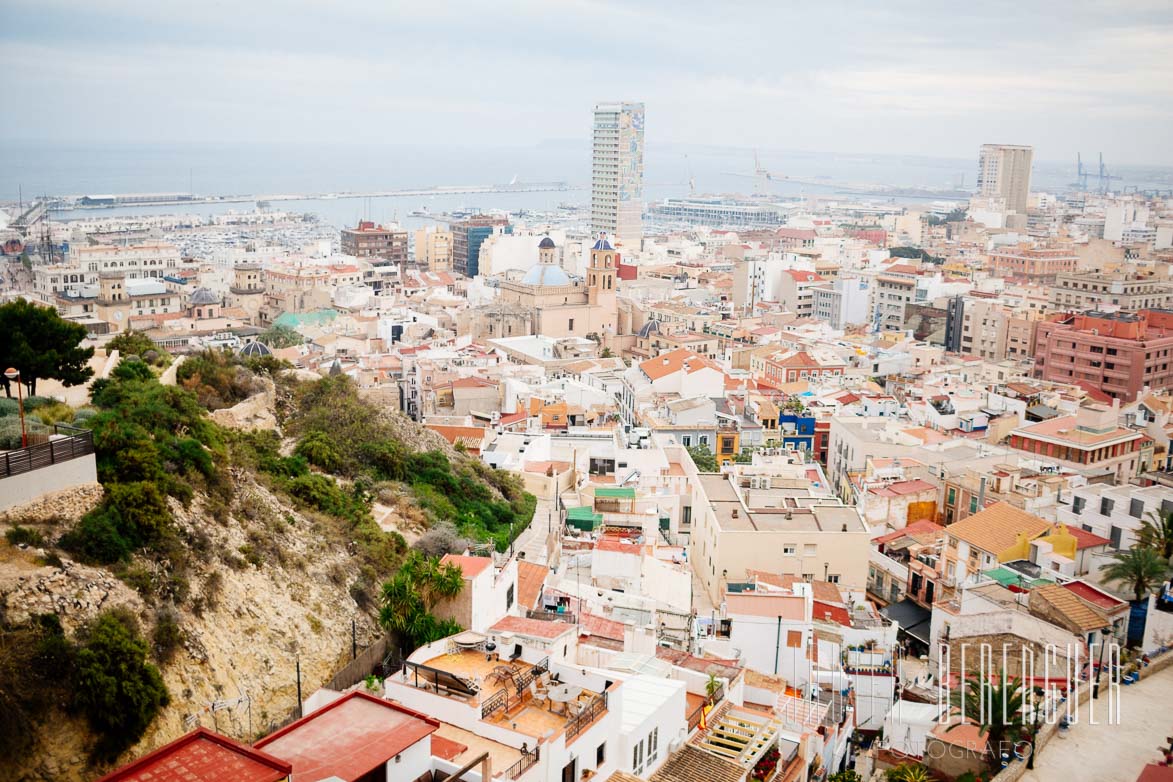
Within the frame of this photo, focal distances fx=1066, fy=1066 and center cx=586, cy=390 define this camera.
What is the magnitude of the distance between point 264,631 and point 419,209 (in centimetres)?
8781

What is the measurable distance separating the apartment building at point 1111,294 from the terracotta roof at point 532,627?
25.5m

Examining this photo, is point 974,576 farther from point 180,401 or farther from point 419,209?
point 419,209

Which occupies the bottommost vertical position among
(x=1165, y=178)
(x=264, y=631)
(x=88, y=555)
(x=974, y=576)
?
(x=974, y=576)

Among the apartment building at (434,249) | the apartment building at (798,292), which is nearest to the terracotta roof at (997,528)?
the apartment building at (798,292)

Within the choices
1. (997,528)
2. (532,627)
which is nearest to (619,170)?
(997,528)

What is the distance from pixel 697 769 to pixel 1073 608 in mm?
4346

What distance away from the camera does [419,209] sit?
301 ft

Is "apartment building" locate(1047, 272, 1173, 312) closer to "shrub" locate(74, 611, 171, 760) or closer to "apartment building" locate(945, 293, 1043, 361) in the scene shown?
"apartment building" locate(945, 293, 1043, 361)

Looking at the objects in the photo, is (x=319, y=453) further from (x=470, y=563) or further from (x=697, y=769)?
(x=697, y=769)

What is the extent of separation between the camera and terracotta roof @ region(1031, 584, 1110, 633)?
8.25 meters

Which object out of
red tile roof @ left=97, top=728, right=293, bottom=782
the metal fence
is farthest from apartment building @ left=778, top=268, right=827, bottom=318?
red tile roof @ left=97, top=728, right=293, bottom=782

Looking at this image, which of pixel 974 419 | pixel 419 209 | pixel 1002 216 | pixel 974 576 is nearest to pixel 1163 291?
pixel 974 419

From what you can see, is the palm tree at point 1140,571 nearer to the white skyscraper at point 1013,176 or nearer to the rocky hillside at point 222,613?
the rocky hillside at point 222,613

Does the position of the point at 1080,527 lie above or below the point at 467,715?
below
